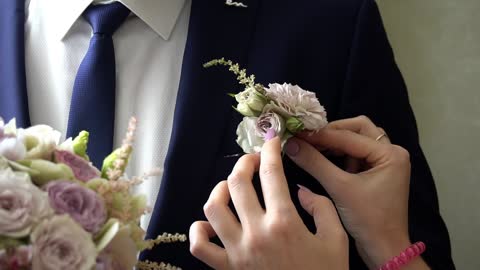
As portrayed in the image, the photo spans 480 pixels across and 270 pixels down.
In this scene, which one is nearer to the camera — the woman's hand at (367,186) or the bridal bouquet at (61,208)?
the bridal bouquet at (61,208)

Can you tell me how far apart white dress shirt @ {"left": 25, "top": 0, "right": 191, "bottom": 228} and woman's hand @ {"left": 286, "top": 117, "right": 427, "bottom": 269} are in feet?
0.79

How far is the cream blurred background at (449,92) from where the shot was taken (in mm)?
1568

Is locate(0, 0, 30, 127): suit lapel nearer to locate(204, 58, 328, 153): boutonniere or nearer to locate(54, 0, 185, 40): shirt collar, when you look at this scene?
locate(54, 0, 185, 40): shirt collar

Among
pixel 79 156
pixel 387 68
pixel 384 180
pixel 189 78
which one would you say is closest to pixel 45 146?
pixel 79 156

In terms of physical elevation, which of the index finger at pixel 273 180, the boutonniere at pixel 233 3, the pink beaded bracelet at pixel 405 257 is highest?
the boutonniere at pixel 233 3

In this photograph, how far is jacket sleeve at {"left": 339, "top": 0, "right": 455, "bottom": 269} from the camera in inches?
37.0

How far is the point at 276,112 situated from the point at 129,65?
29 cm

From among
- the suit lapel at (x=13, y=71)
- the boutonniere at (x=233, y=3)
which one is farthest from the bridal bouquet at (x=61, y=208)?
the boutonniere at (x=233, y=3)

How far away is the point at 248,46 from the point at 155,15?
0.55ft

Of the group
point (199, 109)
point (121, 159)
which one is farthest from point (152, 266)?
point (199, 109)

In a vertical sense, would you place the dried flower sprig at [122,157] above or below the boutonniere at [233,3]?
below

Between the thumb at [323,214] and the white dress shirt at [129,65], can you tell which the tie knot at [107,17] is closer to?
the white dress shirt at [129,65]

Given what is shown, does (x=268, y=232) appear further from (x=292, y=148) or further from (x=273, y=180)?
(x=292, y=148)

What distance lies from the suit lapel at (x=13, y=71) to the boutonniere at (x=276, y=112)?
32cm
